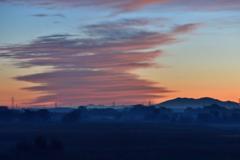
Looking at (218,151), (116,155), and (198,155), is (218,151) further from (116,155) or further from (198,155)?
(116,155)

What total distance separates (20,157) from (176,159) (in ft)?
43.1

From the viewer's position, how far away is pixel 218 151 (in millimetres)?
64062

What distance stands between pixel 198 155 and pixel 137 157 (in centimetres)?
626

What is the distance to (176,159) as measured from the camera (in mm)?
55188

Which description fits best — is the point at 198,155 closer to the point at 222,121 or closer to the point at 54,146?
the point at 54,146

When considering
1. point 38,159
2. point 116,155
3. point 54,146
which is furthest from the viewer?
point 54,146

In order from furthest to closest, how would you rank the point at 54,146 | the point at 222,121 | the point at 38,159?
the point at 222,121, the point at 54,146, the point at 38,159

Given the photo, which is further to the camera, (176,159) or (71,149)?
(71,149)

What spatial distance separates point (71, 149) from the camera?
2584 inches

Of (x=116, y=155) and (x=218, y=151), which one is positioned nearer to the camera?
(x=116, y=155)

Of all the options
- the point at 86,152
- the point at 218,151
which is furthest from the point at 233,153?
the point at 86,152

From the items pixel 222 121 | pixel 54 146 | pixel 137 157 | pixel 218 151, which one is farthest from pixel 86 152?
pixel 222 121

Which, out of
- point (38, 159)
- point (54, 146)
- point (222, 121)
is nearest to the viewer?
point (38, 159)

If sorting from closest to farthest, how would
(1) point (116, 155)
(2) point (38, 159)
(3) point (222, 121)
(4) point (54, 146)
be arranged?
(2) point (38, 159) < (1) point (116, 155) < (4) point (54, 146) < (3) point (222, 121)
